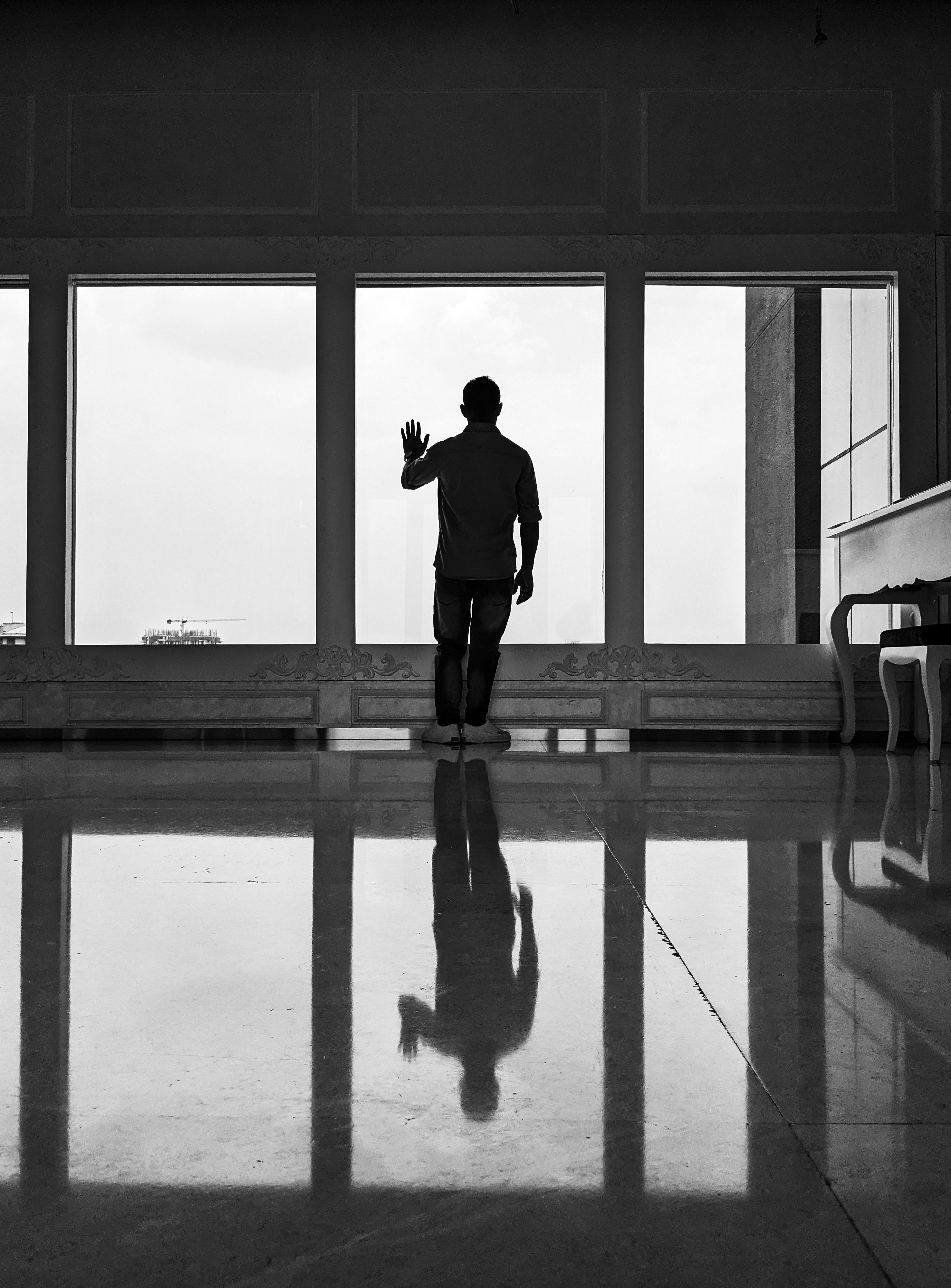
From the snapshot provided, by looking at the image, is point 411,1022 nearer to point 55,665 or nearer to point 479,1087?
point 479,1087

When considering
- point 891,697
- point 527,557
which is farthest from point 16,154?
point 891,697

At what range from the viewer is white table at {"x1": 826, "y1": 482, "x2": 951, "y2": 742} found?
4828 mm

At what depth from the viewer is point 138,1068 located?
3.31ft

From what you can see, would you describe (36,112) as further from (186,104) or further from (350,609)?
(350,609)

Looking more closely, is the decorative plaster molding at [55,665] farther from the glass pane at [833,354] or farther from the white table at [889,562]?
the glass pane at [833,354]

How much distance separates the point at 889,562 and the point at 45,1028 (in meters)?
5.07

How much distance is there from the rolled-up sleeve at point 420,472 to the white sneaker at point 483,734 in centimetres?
124

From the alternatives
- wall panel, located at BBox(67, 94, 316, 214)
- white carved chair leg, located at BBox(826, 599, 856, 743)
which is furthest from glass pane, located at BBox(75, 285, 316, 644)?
white carved chair leg, located at BBox(826, 599, 856, 743)

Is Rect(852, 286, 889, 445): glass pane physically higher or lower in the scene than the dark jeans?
higher

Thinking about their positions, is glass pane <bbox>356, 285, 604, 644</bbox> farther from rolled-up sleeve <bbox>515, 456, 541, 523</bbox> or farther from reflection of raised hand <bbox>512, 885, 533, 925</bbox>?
reflection of raised hand <bbox>512, 885, 533, 925</bbox>

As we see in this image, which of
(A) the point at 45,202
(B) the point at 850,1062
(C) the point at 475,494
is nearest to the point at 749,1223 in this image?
(B) the point at 850,1062

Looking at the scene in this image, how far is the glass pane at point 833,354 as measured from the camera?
6.63 metres

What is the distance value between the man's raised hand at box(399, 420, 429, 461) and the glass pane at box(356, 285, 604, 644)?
3.65 feet

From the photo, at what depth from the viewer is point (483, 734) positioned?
219 inches
